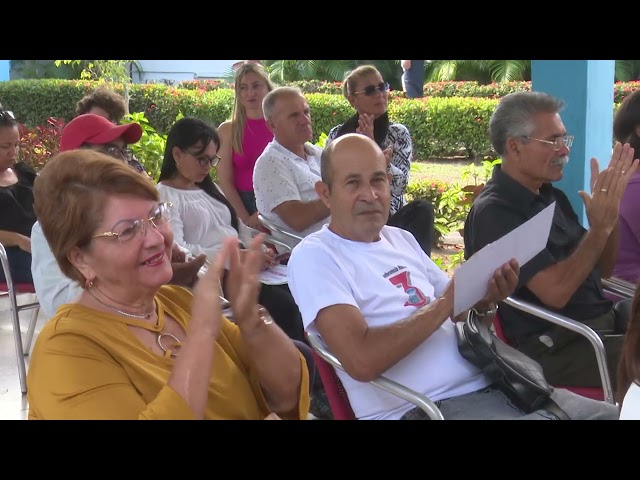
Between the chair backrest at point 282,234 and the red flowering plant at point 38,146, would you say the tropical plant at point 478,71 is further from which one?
the chair backrest at point 282,234

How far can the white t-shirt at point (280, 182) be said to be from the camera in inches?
167

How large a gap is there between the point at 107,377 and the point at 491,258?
3.98 feet

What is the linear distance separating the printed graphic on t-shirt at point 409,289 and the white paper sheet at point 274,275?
3.56ft

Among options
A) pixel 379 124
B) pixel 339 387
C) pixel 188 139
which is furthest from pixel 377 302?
pixel 379 124

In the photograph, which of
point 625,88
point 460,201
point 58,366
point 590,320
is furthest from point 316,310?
point 625,88

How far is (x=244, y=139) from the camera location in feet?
17.5

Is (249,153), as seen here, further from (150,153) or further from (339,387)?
(339,387)

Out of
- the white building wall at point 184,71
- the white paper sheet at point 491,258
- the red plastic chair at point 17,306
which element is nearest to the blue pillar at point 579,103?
the white paper sheet at point 491,258

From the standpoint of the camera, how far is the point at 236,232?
4.31 metres

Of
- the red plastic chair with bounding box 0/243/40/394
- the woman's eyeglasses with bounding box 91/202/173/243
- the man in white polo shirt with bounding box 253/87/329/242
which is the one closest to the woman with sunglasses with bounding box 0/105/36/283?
the red plastic chair with bounding box 0/243/40/394

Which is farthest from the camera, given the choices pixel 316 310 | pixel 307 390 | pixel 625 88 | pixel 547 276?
pixel 625 88

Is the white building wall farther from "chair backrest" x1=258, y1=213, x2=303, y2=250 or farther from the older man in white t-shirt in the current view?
the older man in white t-shirt
